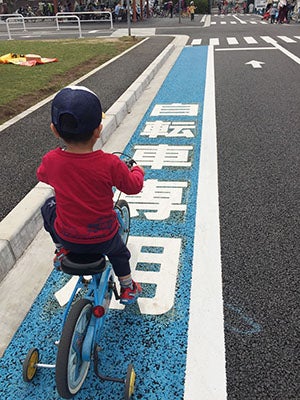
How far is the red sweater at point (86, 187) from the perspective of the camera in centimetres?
187

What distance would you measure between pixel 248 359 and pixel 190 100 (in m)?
5.99

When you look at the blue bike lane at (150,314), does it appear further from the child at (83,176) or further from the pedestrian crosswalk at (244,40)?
the pedestrian crosswalk at (244,40)

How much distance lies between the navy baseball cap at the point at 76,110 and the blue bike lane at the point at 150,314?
54.4 inches

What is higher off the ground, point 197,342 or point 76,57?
point 197,342

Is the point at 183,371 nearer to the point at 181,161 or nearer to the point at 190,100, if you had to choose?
the point at 181,161

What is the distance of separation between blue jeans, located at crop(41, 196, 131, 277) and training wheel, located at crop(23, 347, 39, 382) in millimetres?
624

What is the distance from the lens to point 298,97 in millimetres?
7238

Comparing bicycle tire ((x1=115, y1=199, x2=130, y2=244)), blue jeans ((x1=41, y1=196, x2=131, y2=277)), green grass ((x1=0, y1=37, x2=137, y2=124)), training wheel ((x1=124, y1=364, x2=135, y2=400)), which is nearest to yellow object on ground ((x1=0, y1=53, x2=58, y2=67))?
green grass ((x1=0, y1=37, x2=137, y2=124))

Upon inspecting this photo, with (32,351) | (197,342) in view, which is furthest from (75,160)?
(197,342)

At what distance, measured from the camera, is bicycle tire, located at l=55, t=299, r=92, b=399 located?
5.76 ft

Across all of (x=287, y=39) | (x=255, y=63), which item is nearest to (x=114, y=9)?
(x=287, y=39)

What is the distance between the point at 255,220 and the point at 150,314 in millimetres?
1493

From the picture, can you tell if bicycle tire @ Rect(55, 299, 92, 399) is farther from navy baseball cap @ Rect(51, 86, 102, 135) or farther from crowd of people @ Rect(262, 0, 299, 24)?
crowd of people @ Rect(262, 0, 299, 24)

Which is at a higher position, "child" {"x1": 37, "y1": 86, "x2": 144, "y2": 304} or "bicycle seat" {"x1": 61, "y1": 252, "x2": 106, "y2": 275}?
"child" {"x1": 37, "y1": 86, "x2": 144, "y2": 304}
